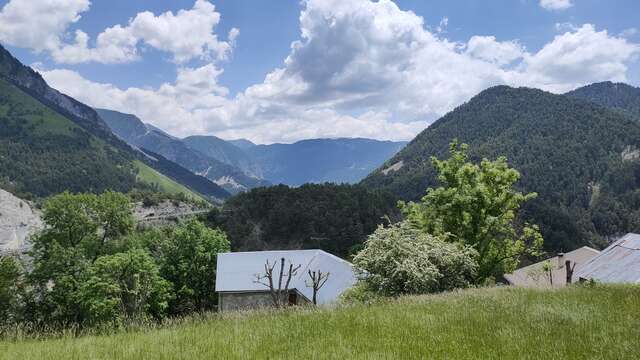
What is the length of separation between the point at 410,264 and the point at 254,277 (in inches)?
A: 1058

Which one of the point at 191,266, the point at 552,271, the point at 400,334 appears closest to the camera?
the point at 400,334

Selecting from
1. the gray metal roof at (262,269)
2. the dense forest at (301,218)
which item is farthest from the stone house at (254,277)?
the dense forest at (301,218)

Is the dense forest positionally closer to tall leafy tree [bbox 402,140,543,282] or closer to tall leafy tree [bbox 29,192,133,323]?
tall leafy tree [bbox 29,192,133,323]

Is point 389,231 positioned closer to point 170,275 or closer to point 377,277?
Result: point 377,277

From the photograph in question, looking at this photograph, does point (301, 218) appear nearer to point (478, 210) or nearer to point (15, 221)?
point (15, 221)

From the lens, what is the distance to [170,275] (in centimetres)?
5453

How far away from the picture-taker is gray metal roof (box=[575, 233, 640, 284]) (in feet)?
78.9

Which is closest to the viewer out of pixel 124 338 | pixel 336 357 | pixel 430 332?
pixel 336 357

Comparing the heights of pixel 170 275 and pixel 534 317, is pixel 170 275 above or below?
below

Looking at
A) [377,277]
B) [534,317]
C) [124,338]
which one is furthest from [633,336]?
[377,277]

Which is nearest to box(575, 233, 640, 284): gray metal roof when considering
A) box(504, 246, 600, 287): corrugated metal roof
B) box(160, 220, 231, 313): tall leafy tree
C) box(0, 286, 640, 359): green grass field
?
Result: box(504, 246, 600, 287): corrugated metal roof

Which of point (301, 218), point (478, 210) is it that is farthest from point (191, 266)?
point (301, 218)

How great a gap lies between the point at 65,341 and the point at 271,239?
127147mm

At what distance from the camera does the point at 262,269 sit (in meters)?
45.2
